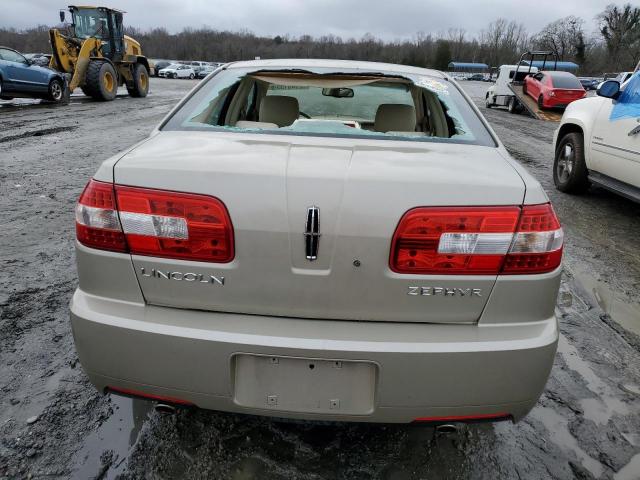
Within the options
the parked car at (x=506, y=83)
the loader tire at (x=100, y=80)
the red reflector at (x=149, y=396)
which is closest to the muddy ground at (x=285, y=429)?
the red reflector at (x=149, y=396)

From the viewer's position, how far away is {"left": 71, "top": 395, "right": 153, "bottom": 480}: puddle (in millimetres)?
1861

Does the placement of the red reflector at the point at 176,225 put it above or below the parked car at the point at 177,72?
above

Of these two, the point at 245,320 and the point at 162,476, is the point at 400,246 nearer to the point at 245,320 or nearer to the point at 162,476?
the point at 245,320

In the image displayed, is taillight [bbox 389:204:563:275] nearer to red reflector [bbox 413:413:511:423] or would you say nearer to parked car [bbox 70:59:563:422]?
parked car [bbox 70:59:563:422]

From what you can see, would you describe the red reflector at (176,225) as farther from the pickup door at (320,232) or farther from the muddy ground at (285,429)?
the muddy ground at (285,429)

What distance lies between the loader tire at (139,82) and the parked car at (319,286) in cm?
1982

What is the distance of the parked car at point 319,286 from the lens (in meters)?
1.52

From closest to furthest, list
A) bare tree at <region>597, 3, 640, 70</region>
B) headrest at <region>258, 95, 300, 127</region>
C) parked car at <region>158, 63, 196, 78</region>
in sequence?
1. headrest at <region>258, 95, 300, 127</region>
2. parked car at <region>158, 63, 196, 78</region>
3. bare tree at <region>597, 3, 640, 70</region>

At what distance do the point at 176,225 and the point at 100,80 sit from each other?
→ 1702 cm

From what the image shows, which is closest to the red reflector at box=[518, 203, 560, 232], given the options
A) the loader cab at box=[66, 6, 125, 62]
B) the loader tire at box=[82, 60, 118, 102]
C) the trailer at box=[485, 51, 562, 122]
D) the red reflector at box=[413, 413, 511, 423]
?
the red reflector at box=[413, 413, 511, 423]

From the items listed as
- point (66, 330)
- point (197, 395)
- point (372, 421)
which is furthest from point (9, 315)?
point (372, 421)

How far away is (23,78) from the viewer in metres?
13.8

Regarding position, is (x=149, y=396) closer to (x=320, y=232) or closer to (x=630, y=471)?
(x=320, y=232)

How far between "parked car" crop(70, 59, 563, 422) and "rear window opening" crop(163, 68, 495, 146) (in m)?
0.61
